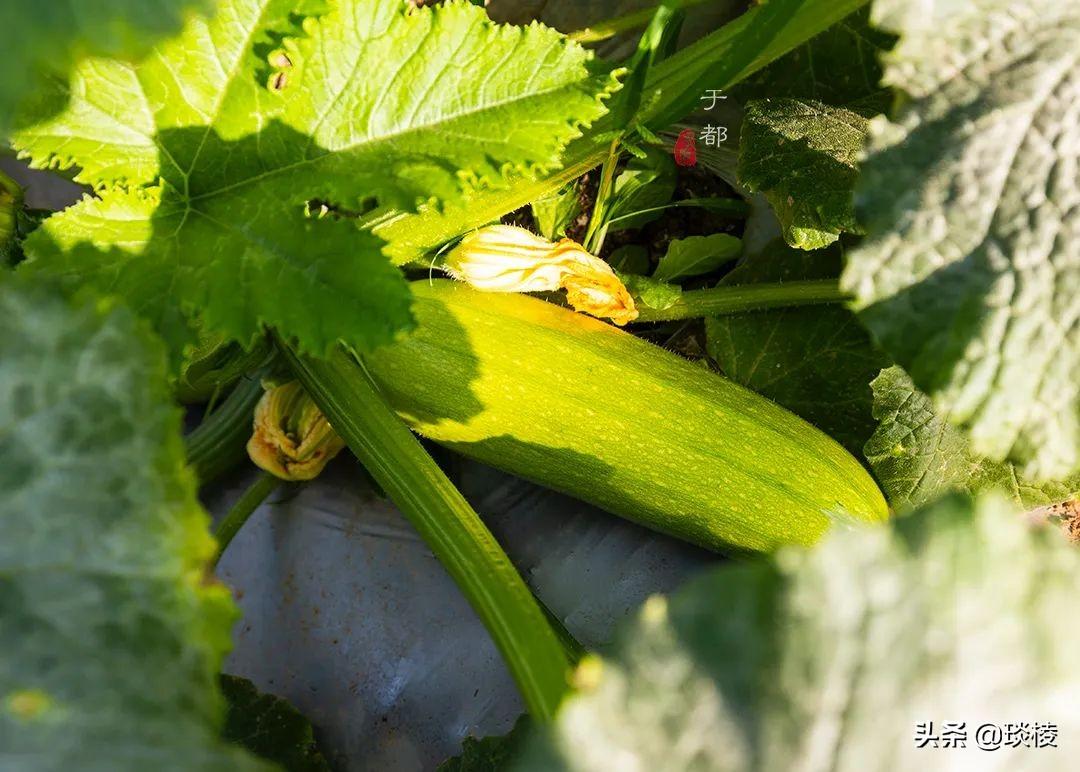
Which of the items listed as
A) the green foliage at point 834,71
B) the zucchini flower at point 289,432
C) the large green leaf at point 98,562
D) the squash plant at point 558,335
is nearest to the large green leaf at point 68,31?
the squash plant at point 558,335

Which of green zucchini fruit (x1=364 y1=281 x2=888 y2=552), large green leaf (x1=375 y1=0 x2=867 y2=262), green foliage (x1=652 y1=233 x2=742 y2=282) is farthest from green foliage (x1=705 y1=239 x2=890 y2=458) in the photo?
large green leaf (x1=375 y1=0 x2=867 y2=262)

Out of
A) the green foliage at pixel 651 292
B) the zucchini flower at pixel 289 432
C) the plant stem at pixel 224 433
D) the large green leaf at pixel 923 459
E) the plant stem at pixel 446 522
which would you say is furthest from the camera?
the plant stem at pixel 224 433

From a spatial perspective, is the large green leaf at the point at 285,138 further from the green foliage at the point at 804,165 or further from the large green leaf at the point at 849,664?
the large green leaf at the point at 849,664

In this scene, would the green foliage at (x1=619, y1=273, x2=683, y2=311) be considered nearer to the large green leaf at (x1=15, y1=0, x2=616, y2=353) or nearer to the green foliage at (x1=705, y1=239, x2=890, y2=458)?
the green foliage at (x1=705, y1=239, x2=890, y2=458)

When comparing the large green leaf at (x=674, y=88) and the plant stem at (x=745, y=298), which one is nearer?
the large green leaf at (x=674, y=88)

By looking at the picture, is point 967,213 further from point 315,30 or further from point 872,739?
point 315,30

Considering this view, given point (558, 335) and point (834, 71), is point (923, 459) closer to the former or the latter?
point (558, 335)

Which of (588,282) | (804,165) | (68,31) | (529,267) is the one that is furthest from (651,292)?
(68,31)
